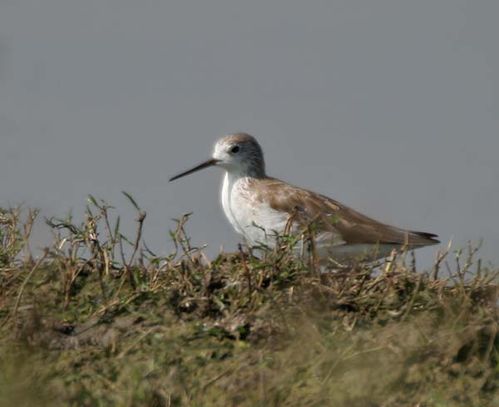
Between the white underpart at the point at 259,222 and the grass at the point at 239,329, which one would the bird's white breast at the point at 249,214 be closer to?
the white underpart at the point at 259,222

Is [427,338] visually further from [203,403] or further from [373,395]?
[203,403]

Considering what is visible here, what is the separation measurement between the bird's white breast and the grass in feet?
8.15

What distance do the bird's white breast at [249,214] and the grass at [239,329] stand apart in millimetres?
2485

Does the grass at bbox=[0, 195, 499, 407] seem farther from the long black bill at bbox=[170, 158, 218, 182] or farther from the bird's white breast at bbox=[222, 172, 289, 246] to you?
the long black bill at bbox=[170, 158, 218, 182]

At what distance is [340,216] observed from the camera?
10.5 metres

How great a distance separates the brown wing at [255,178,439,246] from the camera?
10.4 meters

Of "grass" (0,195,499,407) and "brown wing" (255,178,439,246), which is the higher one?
"brown wing" (255,178,439,246)

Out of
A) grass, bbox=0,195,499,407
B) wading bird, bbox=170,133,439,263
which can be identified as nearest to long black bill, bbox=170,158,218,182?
wading bird, bbox=170,133,439,263

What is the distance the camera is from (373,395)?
6.21m

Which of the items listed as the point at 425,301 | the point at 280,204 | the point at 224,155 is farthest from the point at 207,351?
the point at 224,155

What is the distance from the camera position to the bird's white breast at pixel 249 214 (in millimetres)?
10211

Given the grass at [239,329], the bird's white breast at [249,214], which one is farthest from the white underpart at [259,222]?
the grass at [239,329]

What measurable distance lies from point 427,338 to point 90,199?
253 cm

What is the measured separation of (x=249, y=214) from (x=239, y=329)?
3830 mm
